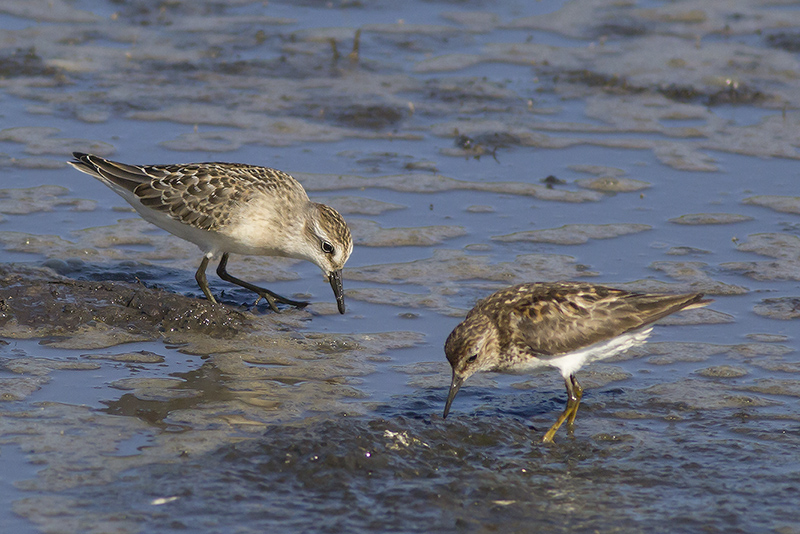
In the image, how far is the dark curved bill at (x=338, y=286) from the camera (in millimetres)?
8039

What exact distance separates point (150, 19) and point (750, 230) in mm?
9622

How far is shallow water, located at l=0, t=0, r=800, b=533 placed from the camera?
5586 millimetres

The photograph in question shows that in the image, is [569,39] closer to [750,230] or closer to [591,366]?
[750,230]

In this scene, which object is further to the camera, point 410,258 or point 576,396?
point 410,258

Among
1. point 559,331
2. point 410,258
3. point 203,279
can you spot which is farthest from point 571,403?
point 203,279

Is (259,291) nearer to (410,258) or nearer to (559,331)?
(410,258)

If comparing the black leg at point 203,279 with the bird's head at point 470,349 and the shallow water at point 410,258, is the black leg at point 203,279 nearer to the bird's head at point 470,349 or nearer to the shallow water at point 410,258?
the shallow water at point 410,258

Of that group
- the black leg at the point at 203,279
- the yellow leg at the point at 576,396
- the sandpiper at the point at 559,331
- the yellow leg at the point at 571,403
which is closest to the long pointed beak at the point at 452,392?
the sandpiper at the point at 559,331

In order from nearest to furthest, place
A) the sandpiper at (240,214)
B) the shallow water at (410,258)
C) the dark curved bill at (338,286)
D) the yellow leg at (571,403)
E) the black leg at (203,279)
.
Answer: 1. the shallow water at (410,258)
2. the yellow leg at (571,403)
3. the dark curved bill at (338,286)
4. the sandpiper at (240,214)
5. the black leg at (203,279)

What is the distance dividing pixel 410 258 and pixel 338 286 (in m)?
1.25

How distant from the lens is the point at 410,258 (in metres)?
9.18

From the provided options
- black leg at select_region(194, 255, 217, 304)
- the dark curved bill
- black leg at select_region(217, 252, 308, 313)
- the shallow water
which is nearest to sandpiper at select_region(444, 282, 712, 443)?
the shallow water

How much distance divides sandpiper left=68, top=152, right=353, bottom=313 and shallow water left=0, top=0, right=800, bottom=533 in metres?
0.44

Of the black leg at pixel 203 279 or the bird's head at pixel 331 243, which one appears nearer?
the bird's head at pixel 331 243
